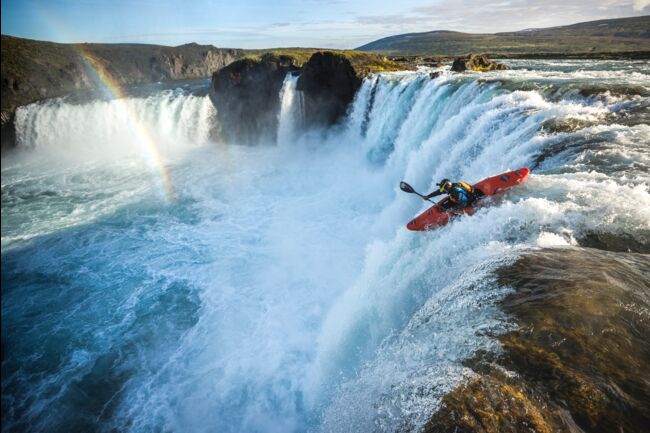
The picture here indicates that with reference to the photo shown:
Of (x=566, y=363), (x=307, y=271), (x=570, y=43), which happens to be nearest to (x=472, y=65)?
(x=307, y=271)

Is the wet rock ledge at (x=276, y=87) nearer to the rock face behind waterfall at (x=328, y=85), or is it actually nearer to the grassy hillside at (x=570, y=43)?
the rock face behind waterfall at (x=328, y=85)

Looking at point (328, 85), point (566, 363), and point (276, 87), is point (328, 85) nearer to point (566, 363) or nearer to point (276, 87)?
point (276, 87)

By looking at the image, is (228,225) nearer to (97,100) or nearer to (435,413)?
(435,413)

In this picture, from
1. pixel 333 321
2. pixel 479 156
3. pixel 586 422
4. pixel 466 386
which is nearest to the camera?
pixel 586 422

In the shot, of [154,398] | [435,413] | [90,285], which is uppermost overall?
[435,413]

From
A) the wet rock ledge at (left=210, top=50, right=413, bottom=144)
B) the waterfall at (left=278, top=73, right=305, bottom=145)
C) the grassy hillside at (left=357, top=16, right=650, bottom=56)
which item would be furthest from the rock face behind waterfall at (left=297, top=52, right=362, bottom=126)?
the grassy hillside at (left=357, top=16, right=650, bottom=56)

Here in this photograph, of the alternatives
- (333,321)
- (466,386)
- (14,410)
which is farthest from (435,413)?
(14,410)

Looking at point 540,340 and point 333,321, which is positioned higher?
point 540,340
